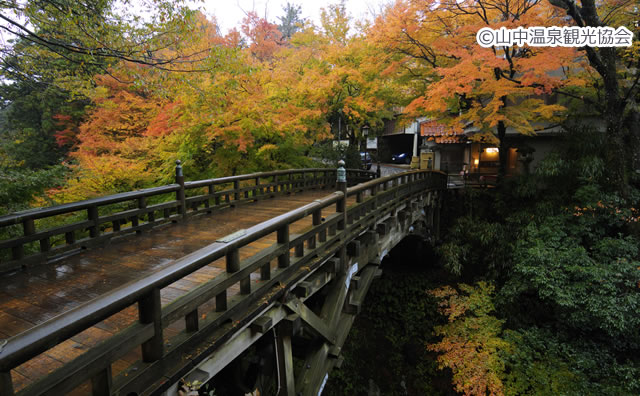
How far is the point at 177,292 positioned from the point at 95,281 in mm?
1313

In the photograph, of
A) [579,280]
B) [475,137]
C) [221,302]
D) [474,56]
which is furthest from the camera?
[475,137]

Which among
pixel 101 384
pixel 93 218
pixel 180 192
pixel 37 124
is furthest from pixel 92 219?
pixel 37 124

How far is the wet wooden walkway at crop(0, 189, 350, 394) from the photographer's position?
9.32 ft

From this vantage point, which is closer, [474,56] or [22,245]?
[22,245]

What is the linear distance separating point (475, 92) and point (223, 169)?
30.1ft

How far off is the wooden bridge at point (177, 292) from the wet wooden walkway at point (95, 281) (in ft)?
0.06

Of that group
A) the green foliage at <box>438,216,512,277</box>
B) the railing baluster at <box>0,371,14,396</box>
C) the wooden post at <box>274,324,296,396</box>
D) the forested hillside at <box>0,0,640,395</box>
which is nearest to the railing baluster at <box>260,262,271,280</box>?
the wooden post at <box>274,324,296,396</box>

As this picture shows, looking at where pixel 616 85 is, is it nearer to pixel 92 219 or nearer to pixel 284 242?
pixel 284 242

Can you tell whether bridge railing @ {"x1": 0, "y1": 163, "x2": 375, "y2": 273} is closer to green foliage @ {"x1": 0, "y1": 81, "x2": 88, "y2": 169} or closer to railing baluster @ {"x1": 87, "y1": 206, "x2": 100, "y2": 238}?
railing baluster @ {"x1": 87, "y1": 206, "x2": 100, "y2": 238}

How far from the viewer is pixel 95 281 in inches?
167

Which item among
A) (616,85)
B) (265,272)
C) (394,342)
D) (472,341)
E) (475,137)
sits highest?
(616,85)

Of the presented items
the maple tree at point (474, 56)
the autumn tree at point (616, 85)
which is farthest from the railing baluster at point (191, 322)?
the autumn tree at point (616, 85)

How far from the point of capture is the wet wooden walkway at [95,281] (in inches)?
112

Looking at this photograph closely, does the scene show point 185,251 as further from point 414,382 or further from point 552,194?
point 552,194
